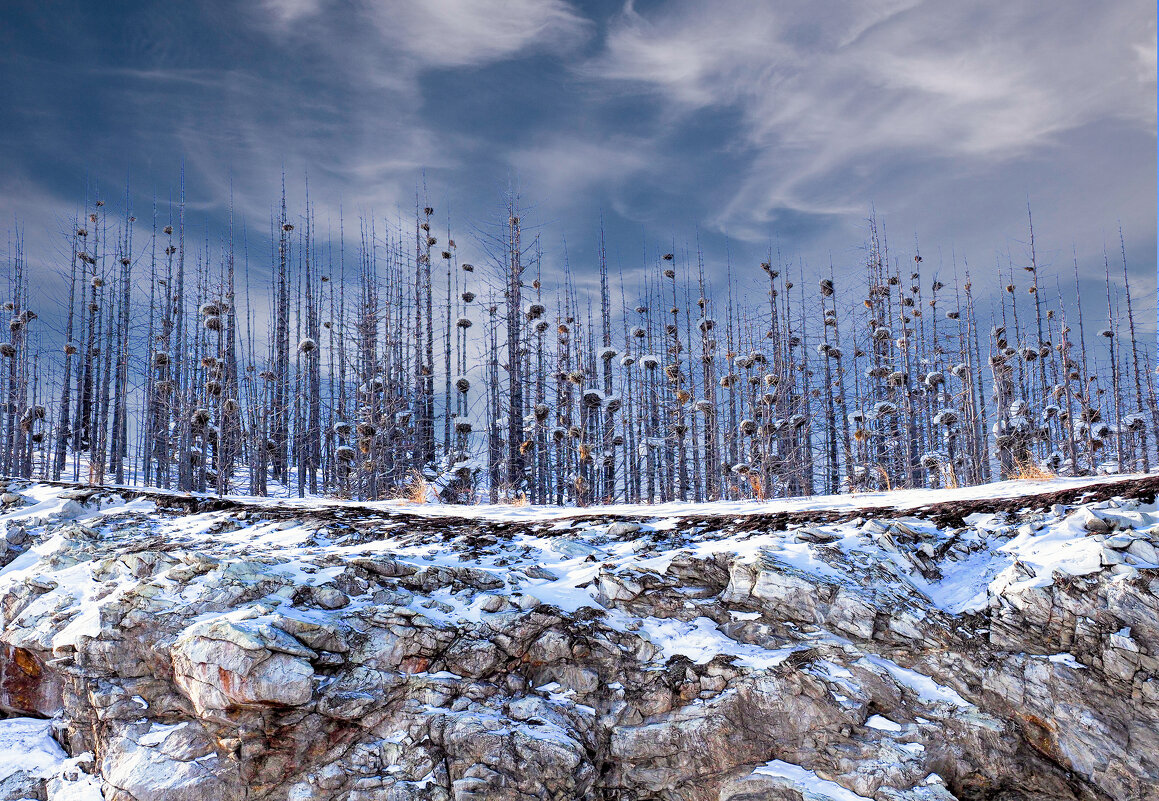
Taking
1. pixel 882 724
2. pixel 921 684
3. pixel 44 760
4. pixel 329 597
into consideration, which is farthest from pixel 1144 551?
pixel 44 760

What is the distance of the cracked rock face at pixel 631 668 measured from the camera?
4348mm

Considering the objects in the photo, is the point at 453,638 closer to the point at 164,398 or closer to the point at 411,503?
the point at 411,503

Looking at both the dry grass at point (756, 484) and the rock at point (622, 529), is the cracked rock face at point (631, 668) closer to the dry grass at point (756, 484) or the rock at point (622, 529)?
the rock at point (622, 529)

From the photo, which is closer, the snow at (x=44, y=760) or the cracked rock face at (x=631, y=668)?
the cracked rock face at (x=631, y=668)

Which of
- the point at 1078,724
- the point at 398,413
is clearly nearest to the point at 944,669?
the point at 1078,724

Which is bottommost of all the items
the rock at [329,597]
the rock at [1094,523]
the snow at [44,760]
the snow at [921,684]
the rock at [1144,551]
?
the snow at [44,760]

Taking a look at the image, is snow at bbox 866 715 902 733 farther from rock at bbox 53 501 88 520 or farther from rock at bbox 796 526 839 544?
rock at bbox 53 501 88 520

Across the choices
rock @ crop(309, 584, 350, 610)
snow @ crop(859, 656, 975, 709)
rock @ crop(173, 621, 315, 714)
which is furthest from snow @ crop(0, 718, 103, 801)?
snow @ crop(859, 656, 975, 709)

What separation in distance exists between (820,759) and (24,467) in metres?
23.5

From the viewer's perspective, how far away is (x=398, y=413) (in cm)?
1728

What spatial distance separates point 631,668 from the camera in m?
5.01

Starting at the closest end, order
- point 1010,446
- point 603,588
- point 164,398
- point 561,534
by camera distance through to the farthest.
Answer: point 603,588 → point 561,534 → point 1010,446 → point 164,398

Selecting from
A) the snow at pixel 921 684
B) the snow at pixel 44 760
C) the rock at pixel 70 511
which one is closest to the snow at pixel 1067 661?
the snow at pixel 921 684

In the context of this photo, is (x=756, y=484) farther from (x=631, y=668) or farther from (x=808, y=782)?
(x=808, y=782)
